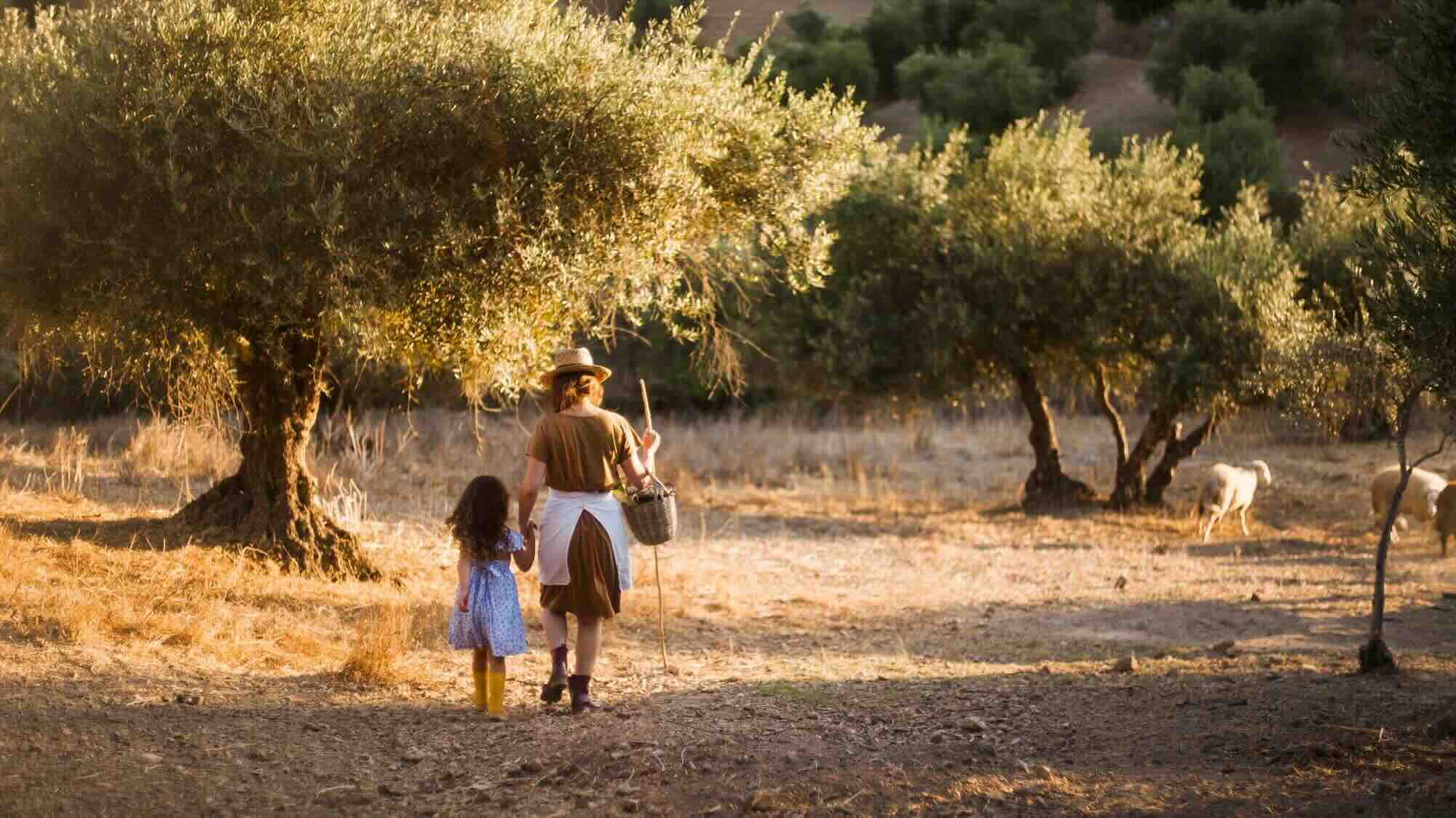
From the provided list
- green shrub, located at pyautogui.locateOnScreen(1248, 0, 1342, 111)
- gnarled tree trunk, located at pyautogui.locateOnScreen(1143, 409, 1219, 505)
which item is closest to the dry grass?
gnarled tree trunk, located at pyautogui.locateOnScreen(1143, 409, 1219, 505)

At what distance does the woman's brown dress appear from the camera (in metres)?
7.55

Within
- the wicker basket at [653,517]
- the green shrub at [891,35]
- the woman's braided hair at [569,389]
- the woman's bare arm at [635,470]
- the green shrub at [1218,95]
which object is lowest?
the wicker basket at [653,517]

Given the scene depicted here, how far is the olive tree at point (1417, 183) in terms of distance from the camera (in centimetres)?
714

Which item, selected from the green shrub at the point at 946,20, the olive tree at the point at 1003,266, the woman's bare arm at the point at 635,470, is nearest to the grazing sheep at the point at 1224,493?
the olive tree at the point at 1003,266

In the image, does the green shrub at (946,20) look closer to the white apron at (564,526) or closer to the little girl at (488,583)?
the white apron at (564,526)

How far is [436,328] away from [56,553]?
3.32 meters

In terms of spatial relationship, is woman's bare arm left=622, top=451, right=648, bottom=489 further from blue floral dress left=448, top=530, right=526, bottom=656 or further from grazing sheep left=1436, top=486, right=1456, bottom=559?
grazing sheep left=1436, top=486, right=1456, bottom=559

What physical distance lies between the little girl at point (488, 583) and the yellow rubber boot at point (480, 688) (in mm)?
35

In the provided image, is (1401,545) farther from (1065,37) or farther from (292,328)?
(1065,37)

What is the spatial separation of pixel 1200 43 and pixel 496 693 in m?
45.3

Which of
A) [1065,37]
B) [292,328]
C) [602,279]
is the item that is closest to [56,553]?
[292,328]

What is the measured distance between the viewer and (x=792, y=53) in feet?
156

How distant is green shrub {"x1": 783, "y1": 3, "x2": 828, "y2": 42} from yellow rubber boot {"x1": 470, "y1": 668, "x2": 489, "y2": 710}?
45987 mm

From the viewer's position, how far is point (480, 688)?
779cm
